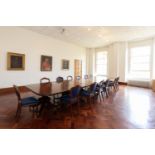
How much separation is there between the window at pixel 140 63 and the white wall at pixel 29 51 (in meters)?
4.35

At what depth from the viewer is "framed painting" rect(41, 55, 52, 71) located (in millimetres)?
6770

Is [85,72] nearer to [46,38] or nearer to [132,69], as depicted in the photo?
[132,69]

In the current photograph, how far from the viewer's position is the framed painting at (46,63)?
6770 millimetres

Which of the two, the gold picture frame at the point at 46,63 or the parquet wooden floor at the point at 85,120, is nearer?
the parquet wooden floor at the point at 85,120

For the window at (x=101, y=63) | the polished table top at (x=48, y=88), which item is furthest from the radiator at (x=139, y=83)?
the polished table top at (x=48, y=88)

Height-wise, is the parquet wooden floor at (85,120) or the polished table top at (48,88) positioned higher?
the polished table top at (48,88)

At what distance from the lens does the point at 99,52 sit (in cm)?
1022

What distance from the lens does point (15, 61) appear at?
18.0 ft

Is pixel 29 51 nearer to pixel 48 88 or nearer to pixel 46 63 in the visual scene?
pixel 46 63

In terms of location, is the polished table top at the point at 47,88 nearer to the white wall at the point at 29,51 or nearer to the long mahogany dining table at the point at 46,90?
the long mahogany dining table at the point at 46,90

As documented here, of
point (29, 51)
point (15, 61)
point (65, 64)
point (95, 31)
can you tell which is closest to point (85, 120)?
point (15, 61)
